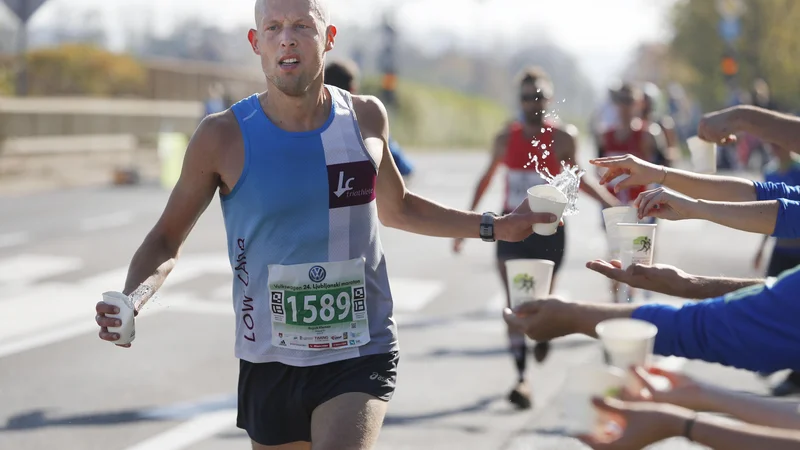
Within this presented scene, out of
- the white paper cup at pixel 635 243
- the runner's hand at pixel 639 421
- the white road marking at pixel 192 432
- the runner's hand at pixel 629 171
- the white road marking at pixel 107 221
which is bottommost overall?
the white road marking at pixel 107 221

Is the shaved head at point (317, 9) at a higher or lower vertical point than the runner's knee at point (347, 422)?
higher

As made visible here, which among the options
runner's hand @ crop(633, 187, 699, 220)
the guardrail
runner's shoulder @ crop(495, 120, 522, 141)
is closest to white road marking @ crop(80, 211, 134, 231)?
the guardrail

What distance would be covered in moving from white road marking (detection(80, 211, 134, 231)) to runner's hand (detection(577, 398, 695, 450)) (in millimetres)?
14091

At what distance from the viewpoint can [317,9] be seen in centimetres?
390

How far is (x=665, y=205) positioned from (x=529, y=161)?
3.94 meters

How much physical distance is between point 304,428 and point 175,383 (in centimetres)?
407

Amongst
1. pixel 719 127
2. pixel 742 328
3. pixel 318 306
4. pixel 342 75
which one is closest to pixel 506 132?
pixel 342 75

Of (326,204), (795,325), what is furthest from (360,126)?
(795,325)

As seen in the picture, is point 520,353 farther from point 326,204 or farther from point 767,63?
point 767,63

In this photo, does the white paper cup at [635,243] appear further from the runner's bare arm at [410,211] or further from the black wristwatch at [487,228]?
the black wristwatch at [487,228]

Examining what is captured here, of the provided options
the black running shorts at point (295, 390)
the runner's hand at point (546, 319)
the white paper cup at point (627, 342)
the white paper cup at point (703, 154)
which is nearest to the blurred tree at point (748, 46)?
the white paper cup at point (703, 154)

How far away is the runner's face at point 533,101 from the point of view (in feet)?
24.7

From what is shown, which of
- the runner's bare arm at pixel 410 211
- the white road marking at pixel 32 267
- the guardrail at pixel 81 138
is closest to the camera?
the runner's bare arm at pixel 410 211

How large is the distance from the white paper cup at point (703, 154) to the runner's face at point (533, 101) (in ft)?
7.74
